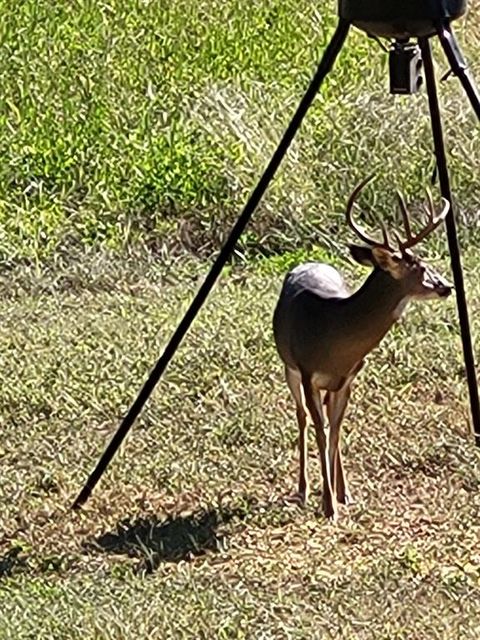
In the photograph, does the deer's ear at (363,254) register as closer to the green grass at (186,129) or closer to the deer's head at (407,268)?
the deer's head at (407,268)

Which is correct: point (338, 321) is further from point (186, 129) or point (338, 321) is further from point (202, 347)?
point (186, 129)

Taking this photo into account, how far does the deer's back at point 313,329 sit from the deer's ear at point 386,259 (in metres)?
0.21

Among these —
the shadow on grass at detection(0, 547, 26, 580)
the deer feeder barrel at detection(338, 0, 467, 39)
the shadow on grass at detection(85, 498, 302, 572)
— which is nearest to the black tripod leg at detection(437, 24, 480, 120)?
the deer feeder barrel at detection(338, 0, 467, 39)

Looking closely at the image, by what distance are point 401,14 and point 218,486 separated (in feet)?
5.50

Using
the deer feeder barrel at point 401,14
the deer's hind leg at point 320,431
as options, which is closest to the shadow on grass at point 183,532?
the deer's hind leg at point 320,431

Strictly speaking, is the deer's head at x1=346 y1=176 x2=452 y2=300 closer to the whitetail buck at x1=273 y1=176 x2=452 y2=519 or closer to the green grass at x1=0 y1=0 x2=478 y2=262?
the whitetail buck at x1=273 y1=176 x2=452 y2=519

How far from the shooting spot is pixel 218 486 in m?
6.45

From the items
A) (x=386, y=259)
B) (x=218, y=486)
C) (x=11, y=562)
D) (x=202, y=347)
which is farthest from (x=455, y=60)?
(x=202, y=347)

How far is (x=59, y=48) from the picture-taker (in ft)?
37.4

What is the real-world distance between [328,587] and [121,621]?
642mm

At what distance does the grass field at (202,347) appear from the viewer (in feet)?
18.2

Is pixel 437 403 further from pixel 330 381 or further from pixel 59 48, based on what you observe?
pixel 59 48

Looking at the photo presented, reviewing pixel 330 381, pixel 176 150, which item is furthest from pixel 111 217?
pixel 330 381

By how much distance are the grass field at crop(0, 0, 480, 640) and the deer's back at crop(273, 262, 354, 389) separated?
493mm
